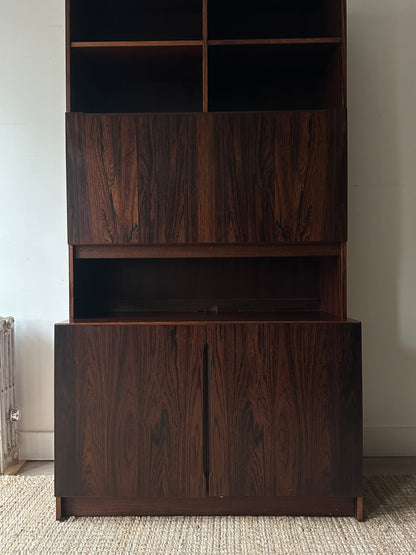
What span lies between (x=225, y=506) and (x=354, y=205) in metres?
1.28

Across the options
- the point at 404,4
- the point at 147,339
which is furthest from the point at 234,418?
the point at 404,4

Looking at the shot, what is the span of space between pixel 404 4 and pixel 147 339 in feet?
5.69

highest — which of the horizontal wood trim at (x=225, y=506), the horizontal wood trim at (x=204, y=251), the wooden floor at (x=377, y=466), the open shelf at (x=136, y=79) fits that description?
the open shelf at (x=136, y=79)

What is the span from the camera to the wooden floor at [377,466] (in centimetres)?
185

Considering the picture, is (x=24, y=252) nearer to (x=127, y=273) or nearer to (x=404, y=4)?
(x=127, y=273)

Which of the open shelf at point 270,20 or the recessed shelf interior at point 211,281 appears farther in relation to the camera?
the recessed shelf interior at point 211,281

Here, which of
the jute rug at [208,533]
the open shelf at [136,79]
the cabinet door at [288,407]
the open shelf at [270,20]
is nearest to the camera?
the jute rug at [208,533]

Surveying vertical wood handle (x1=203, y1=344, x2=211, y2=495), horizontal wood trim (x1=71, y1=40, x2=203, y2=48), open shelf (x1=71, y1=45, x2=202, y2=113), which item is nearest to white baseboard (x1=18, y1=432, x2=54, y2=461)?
vertical wood handle (x1=203, y1=344, x2=211, y2=495)

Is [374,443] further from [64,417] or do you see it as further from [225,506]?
[64,417]

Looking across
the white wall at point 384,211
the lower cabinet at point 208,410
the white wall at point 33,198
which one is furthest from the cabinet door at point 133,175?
the white wall at point 384,211

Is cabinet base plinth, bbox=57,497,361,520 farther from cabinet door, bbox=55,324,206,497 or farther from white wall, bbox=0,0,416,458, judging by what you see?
white wall, bbox=0,0,416,458

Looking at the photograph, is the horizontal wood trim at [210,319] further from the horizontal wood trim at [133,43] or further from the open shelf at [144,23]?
the open shelf at [144,23]

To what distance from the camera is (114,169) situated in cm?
152

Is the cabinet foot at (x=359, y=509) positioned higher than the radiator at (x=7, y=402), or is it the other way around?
the radiator at (x=7, y=402)
